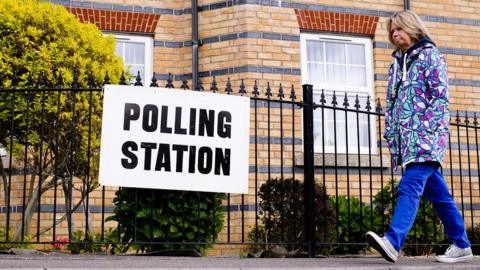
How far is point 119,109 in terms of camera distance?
5973mm

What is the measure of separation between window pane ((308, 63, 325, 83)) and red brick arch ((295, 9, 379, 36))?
51cm

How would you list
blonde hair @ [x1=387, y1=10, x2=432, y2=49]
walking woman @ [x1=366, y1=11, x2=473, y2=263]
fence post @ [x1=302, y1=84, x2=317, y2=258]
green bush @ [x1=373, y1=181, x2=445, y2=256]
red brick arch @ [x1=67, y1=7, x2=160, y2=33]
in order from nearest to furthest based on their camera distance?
walking woman @ [x1=366, y1=11, x2=473, y2=263] < blonde hair @ [x1=387, y1=10, x2=432, y2=49] < fence post @ [x1=302, y1=84, x2=317, y2=258] < green bush @ [x1=373, y1=181, x2=445, y2=256] < red brick arch @ [x1=67, y1=7, x2=160, y2=33]

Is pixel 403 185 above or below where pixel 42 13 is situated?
below

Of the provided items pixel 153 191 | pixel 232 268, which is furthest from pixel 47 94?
pixel 232 268

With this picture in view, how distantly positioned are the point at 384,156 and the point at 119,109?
4.86 meters

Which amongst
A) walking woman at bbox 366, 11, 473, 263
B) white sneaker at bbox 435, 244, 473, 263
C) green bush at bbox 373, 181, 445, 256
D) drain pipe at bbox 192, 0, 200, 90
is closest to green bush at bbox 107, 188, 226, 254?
walking woman at bbox 366, 11, 473, 263

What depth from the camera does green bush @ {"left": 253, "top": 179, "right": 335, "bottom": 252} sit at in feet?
22.7

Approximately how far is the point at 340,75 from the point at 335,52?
1.10ft

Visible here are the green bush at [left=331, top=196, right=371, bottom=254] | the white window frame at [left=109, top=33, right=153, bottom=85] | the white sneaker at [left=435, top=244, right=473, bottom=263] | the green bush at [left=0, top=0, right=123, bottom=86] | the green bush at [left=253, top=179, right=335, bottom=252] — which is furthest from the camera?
the white window frame at [left=109, top=33, right=153, bottom=85]

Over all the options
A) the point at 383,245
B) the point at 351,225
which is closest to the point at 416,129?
the point at 383,245

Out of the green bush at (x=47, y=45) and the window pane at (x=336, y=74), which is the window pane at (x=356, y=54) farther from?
the green bush at (x=47, y=45)

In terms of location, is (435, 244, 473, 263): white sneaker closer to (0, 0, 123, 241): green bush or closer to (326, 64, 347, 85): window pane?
(0, 0, 123, 241): green bush

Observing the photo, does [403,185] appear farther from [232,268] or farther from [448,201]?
[232,268]

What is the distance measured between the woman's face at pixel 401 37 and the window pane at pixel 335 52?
480cm
